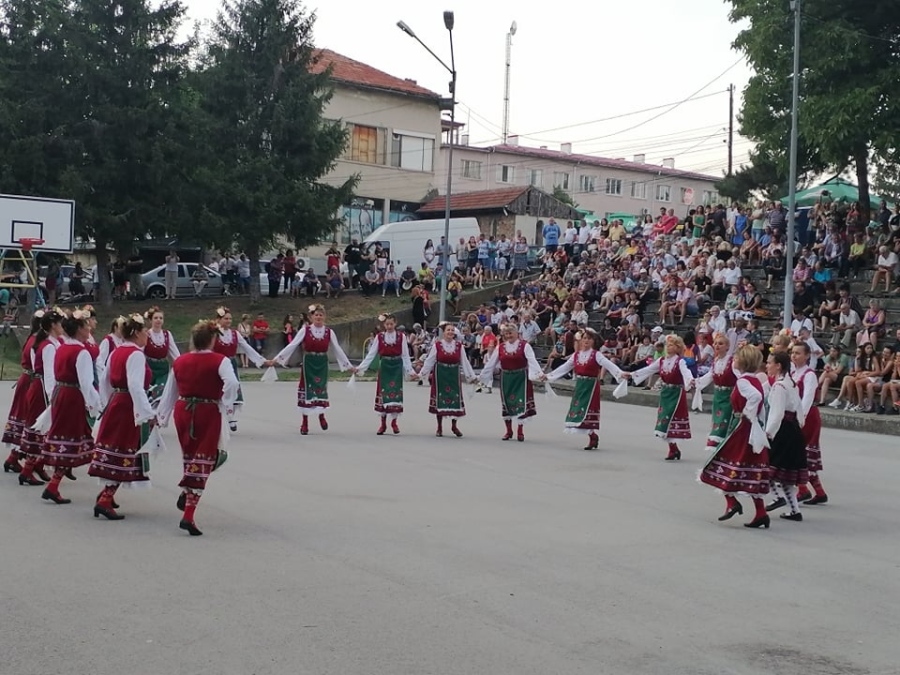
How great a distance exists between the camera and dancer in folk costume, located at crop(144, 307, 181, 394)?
14.8 m

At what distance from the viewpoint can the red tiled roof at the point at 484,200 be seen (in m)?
50.5

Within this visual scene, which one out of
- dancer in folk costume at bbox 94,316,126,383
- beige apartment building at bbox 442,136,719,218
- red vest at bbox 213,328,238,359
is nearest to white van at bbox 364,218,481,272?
beige apartment building at bbox 442,136,719,218

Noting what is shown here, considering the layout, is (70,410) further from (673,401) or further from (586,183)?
(586,183)

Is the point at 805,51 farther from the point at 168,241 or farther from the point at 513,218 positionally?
the point at 168,241

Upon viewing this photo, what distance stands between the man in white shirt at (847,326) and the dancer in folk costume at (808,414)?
40.2 ft

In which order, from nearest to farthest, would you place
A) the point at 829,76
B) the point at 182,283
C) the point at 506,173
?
1. the point at 829,76
2. the point at 182,283
3. the point at 506,173

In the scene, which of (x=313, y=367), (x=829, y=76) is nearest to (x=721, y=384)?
(x=313, y=367)

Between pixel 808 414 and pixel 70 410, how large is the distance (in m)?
7.35

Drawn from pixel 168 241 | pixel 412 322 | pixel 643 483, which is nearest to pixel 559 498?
pixel 643 483

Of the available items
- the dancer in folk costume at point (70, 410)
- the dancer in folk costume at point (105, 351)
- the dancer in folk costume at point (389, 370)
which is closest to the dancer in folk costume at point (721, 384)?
the dancer in folk costume at point (389, 370)

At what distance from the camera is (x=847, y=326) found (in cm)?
2347

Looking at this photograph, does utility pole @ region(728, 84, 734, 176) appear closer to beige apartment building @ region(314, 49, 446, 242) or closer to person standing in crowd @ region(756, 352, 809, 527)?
beige apartment building @ region(314, 49, 446, 242)

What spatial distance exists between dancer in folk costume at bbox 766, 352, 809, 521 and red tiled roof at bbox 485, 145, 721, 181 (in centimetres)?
5696

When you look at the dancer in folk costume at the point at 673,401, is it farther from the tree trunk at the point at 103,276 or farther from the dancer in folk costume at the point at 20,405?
the tree trunk at the point at 103,276
